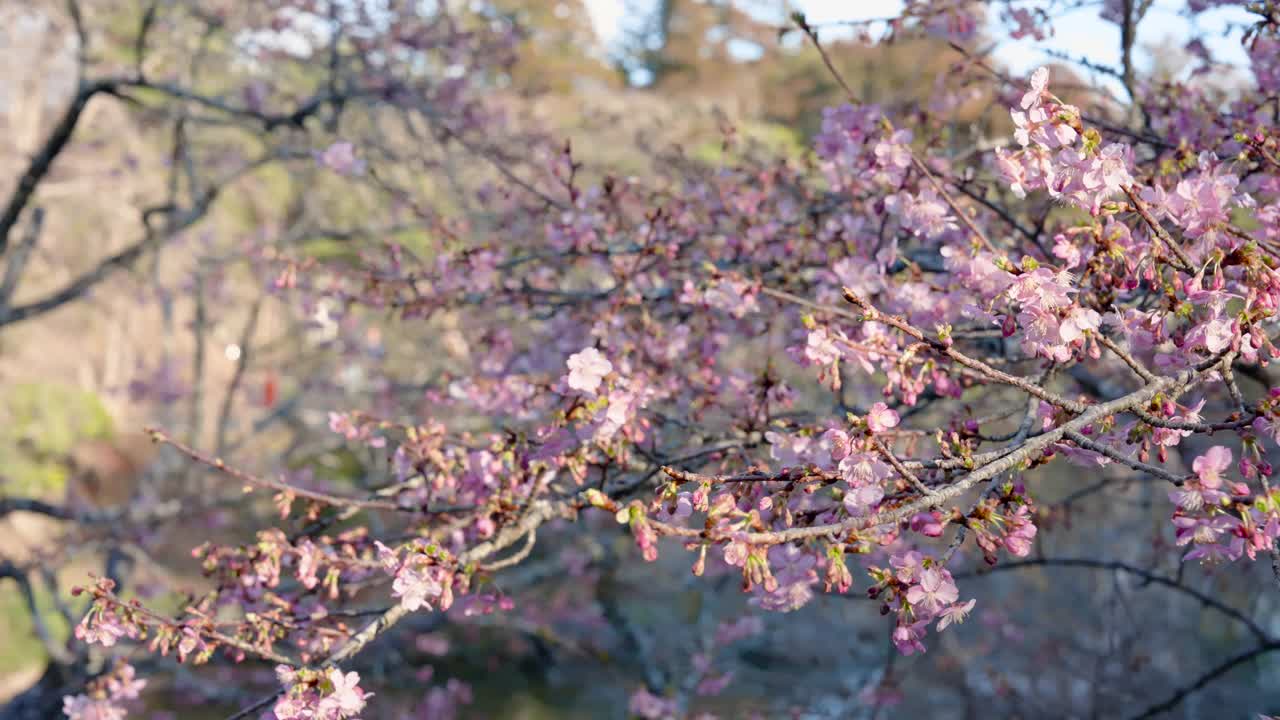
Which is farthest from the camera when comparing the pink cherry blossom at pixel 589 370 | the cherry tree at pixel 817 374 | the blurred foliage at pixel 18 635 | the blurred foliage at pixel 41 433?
the blurred foliage at pixel 41 433

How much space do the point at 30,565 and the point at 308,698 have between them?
3138 millimetres

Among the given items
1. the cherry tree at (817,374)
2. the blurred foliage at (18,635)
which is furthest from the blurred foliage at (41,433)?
the cherry tree at (817,374)

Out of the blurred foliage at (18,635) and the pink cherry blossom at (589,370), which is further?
the blurred foliage at (18,635)

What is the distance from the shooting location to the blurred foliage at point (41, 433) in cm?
1237

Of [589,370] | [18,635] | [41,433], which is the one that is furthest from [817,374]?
[41,433]

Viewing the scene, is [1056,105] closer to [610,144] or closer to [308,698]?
[308,698]

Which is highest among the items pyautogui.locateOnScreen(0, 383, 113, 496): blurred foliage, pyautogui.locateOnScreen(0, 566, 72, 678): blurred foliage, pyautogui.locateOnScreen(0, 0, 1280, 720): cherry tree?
pyautogui.locateOnScreen(0, 0, 1280, 720): cherry tree

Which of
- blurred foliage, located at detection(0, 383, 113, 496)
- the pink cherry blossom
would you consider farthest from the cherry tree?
blurred foliage, located at detection(0, 383, 113, 496)

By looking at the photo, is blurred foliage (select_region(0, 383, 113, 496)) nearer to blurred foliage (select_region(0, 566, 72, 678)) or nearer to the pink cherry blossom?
blurred foliage (select_region(0, 566, 72, 678))

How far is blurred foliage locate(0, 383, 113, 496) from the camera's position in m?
12.4

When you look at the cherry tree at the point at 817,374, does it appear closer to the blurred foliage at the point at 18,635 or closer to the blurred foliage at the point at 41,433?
the blurred foliage at the point at 18,635

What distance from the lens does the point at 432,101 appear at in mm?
6422

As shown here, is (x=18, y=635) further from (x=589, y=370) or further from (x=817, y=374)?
(x=817, y=374)

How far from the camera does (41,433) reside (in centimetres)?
1280
